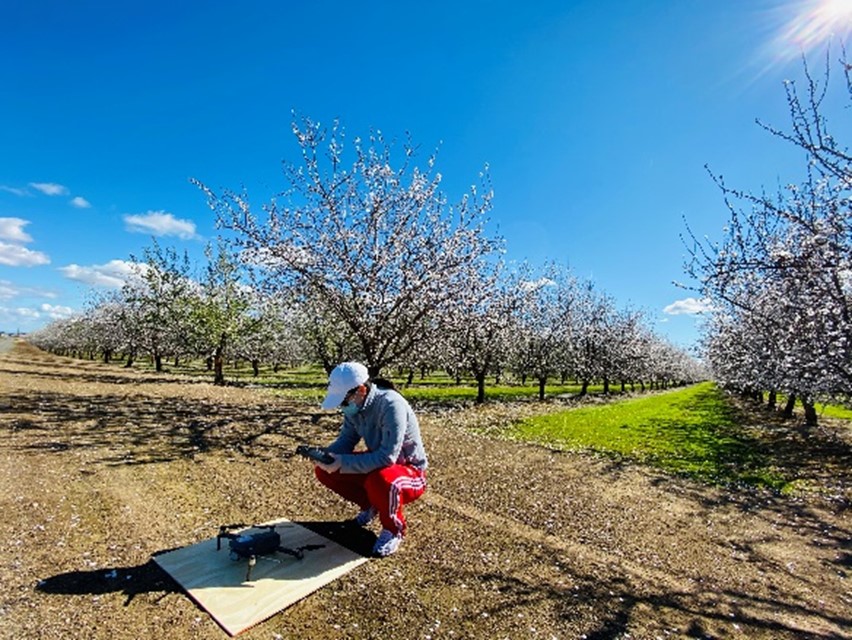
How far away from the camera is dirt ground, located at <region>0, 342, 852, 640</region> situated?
4602mm

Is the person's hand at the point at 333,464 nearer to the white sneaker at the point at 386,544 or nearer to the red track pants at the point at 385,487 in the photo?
the red track pants at the point at 385,487

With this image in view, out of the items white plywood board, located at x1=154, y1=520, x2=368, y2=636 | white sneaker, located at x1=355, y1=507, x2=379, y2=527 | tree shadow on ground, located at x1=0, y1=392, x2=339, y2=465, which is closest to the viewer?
white plywood board, located at x1=154, y1=520, x2=368, y2=636

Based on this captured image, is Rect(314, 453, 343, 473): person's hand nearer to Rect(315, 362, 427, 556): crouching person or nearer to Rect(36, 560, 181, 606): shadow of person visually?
Rect(315, 362, 427, 556): crouching person

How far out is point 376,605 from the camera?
15.7 feet

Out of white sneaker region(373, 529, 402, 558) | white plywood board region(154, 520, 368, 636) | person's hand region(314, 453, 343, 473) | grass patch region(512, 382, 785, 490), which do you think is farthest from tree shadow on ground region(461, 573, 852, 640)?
grass patch region(512, 382, 785, 490)

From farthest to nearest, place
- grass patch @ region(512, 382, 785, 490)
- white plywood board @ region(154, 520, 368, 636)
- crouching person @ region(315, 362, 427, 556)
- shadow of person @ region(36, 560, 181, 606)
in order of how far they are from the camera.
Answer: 1. grass patch @ region(512, 382, 785, 490)
2. crouching person @ region(315, 362, 427, 556)
3. shadow of person @ region(36, 560, 181, 606)
4. white plywood board @ region(154, 520, 368, 636)

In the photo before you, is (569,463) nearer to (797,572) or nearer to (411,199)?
(797,572)

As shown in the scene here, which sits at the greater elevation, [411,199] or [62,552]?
[411,199]

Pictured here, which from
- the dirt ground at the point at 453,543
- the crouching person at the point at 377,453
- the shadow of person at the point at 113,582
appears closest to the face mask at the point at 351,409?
the crouching person at the point at 377,453

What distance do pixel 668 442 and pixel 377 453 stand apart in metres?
14.1

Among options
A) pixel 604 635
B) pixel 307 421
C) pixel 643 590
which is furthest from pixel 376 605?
A: pixel 307 421

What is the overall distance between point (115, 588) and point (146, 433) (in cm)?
802

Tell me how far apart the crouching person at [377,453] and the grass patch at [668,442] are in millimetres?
8624

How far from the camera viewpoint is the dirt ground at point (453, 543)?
181 inches
